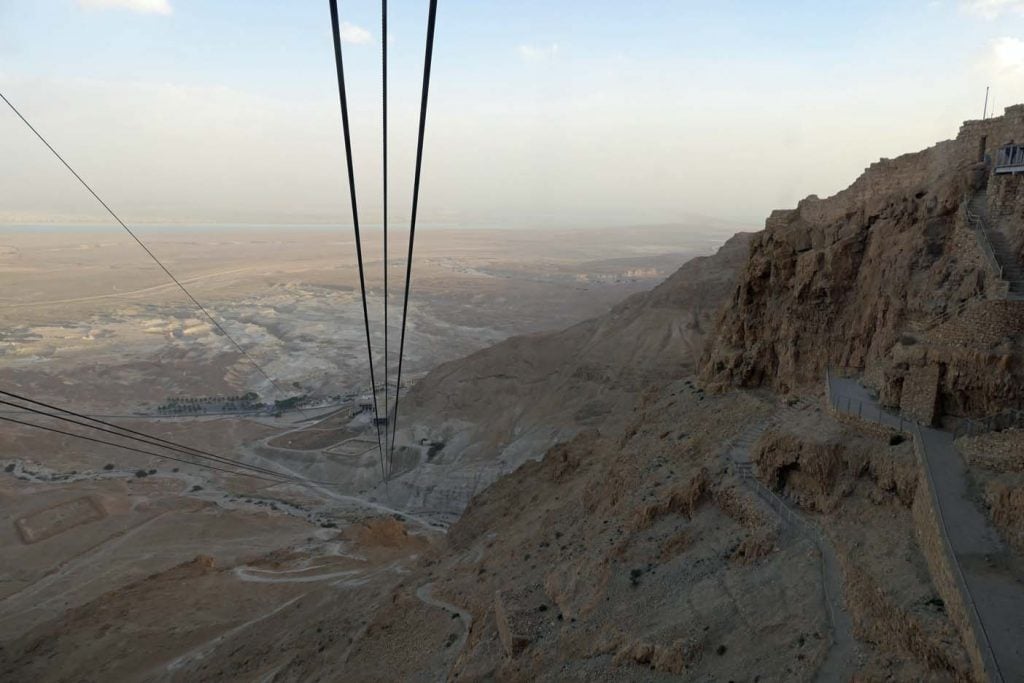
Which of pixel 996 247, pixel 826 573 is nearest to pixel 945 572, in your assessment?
pixel 826 573

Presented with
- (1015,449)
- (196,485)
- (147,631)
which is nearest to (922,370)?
(1015,449)

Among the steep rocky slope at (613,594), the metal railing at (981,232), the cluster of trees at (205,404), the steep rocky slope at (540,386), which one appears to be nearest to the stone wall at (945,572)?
the steep rocky slope at (613,594)

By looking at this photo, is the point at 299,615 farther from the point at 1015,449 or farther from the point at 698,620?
the point at 1015,449

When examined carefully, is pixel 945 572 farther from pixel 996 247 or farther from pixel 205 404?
pixel 205 404

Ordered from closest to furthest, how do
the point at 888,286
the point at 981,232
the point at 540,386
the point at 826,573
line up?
the point at 826,573, the point at 981,232, the point at 888,286, the point at 540,386

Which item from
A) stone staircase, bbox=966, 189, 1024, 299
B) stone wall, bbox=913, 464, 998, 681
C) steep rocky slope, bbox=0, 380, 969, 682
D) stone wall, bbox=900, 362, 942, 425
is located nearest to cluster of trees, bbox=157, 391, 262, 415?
steep rocky slope, bbox=0, 380, 969, 682
